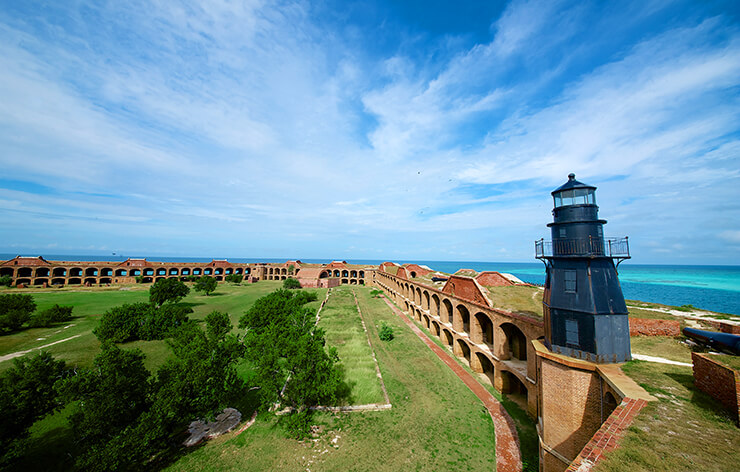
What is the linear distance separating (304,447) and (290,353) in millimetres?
4367

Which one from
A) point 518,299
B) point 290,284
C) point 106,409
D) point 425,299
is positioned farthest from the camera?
point 290,284

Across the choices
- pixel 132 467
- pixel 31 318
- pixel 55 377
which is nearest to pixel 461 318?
pixel 132 467

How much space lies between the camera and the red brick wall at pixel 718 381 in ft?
24.8

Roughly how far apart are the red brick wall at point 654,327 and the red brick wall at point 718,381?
6670mm

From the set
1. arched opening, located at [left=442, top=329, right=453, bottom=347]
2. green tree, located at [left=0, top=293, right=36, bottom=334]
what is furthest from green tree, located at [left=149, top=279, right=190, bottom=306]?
arched opening, located at [left=442, top=329, right=453, bottom=347]

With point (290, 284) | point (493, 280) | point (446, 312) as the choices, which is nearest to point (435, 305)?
point (446, 312)

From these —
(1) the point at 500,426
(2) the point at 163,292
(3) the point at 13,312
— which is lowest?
(1) the point at 500,426

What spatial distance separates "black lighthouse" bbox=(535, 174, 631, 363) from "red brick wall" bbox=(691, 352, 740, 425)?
7.40ft

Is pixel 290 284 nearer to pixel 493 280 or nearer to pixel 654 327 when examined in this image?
pixel 493 280

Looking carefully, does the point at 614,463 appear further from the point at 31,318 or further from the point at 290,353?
the point at 31,318

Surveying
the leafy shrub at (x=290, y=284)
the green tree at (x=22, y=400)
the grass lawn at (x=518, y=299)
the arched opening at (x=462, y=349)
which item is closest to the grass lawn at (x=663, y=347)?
the grass lawn at (x=518, y=299)

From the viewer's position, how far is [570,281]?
39.7 feet

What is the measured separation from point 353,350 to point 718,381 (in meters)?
21.6

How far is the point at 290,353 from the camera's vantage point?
1413cm
